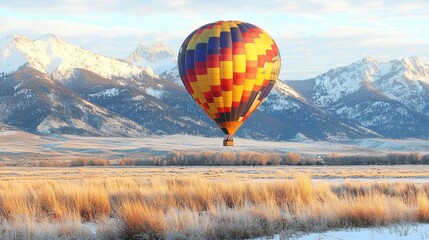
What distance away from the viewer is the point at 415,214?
18.0m

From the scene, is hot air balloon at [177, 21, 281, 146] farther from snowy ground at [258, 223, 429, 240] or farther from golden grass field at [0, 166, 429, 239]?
snowy ground at [258, 223, 429, 240]

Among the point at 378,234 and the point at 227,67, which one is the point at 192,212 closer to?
the point at 378,234

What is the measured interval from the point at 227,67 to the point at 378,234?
1088 inches

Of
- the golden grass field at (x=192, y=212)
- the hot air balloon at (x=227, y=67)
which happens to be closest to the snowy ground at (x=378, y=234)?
the golden grass field at (x=192, y=212)

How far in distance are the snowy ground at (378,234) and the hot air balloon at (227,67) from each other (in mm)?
26811

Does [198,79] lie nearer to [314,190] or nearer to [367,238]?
[314,190]

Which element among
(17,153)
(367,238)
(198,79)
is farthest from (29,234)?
(17,153)

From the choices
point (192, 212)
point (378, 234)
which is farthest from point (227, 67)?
point (378, 234)

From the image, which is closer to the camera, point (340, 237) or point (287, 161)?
point (340, 237)

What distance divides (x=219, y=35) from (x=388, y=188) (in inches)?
685

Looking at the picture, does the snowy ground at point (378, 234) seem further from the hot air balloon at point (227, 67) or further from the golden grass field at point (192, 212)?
the hot air balloon at point (227, 67)

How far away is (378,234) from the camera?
15.7 meters

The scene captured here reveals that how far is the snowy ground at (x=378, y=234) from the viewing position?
1525 cm

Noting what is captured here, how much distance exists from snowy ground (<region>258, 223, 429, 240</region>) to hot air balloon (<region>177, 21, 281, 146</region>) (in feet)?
88.0
